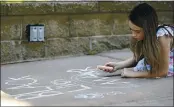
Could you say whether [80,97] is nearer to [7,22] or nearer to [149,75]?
[149,75]

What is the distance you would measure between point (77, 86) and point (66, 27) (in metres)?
2.05

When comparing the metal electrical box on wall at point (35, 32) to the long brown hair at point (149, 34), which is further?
the metal electrical box on wall at point (35, 32)

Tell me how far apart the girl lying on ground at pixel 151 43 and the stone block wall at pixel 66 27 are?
5.88ft

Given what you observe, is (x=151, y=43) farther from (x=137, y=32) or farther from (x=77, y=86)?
(x=77, y=86)

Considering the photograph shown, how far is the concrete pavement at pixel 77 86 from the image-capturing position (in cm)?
347

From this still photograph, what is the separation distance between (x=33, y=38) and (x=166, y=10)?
2.36m

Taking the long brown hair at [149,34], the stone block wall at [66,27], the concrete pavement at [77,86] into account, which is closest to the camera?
the concrete pavement at [77,86]

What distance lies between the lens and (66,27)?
5.97 meters

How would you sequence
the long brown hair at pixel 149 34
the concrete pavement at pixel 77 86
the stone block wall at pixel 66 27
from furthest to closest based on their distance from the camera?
the stone block wall at pixel 66 27 → the long brown hair at pixel 149 34 → the concrete pavement at pixel 77 86

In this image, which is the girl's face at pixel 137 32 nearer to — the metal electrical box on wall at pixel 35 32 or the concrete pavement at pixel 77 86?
the concrete pavement at pixel 77 86

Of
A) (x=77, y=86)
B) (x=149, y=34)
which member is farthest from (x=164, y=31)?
(x=77, y=86)

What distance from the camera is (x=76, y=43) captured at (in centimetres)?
604

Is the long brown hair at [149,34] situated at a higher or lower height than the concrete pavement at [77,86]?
higher

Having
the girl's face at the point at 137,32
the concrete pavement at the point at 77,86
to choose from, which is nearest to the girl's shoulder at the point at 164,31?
the girl's face at the point at 137,32
